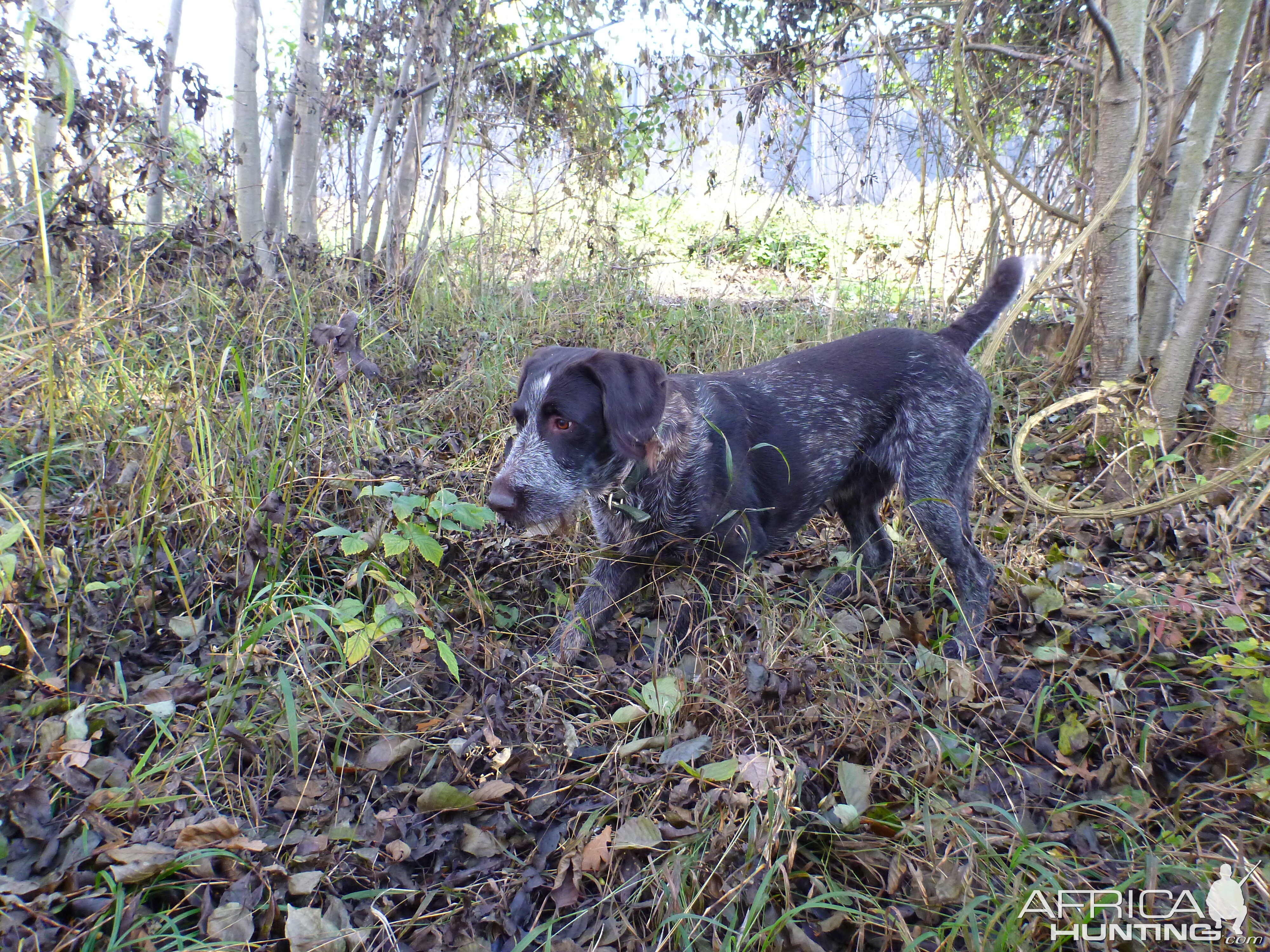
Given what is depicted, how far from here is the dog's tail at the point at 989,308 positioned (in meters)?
3.47

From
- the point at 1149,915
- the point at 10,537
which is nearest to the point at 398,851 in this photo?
the point at 10,537

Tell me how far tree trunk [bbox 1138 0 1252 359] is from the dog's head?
2663 mm

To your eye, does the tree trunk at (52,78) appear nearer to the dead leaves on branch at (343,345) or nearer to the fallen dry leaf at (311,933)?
the dead leaves on branch at (343,345)

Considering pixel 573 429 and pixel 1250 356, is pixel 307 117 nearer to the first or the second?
pixel 573 429

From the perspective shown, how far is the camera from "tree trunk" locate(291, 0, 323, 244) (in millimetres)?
5188

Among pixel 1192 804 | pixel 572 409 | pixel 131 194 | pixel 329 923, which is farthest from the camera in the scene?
pixel 131 194

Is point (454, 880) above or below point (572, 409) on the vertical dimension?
below

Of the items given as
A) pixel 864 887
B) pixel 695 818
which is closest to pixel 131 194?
pixel 695 818

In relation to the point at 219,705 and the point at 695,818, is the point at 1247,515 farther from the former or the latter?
the point at 219,705

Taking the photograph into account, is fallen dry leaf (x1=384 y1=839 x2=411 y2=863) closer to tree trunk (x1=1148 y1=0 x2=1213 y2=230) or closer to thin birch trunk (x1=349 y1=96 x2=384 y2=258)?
thin birch trunk (x1=349 y1=96 x2=384 y2=258)

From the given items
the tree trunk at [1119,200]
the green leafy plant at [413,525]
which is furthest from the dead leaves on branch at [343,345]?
the tree trunk at [1119,200]

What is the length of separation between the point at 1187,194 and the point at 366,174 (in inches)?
202

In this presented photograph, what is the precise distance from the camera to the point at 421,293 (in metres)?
5.07

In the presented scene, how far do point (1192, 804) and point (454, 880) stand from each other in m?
1.97
